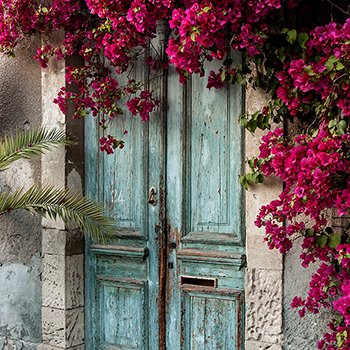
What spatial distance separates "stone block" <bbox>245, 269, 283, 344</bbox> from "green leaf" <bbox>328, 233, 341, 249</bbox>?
1.43ft

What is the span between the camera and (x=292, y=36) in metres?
3.98

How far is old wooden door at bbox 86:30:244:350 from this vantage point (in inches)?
183

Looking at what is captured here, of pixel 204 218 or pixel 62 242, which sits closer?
pixel 204 218

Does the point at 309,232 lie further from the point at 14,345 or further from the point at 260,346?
the point at 14,345

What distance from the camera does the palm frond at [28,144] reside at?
192 inches

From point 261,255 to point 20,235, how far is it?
1989 mm

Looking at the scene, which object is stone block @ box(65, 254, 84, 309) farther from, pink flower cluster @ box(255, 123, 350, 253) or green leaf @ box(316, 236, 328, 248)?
green leaf @ box(316, 236, 328, 248)

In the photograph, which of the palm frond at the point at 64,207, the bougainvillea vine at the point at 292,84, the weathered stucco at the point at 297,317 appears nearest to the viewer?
the bougainvillea vine at the point at 292,84

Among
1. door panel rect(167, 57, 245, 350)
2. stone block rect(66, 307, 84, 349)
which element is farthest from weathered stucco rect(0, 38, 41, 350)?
door panel rect(167, 57, 245, 350)

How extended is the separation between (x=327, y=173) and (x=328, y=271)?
72 cm

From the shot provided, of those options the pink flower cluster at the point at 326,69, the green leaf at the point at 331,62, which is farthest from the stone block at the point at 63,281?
the green leaf at the point at 331,62

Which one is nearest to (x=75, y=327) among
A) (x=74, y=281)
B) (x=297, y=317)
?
(x=74, y=281)

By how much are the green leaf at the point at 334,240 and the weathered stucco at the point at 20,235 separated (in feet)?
7.51

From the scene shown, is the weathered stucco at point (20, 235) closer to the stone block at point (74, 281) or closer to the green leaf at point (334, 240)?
the stone block at point (74, 281)
